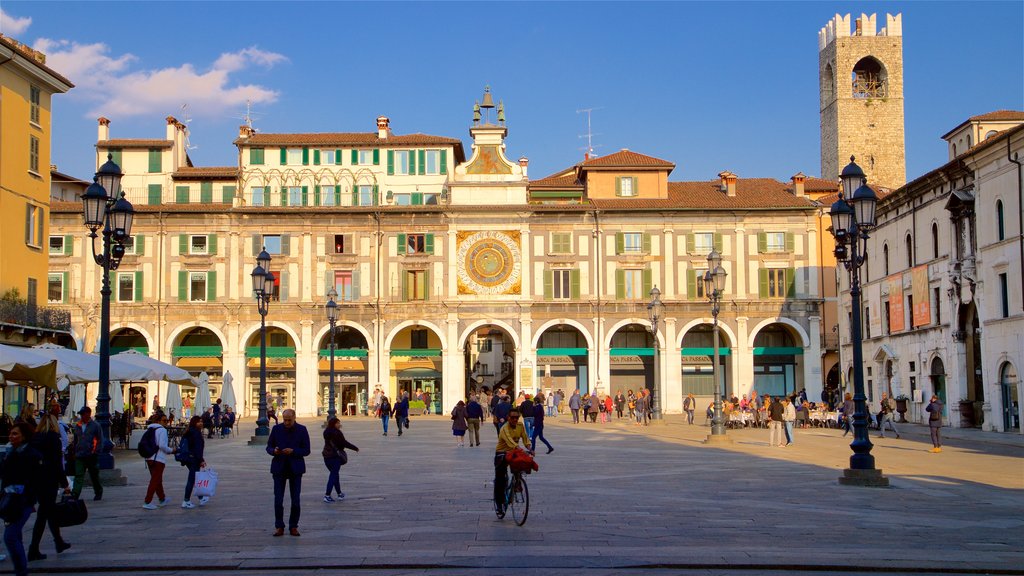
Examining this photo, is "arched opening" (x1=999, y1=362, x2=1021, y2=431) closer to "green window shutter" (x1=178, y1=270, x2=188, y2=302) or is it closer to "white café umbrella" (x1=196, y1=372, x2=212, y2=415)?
"white café umbrella" (x1=196, y1=372, x2=212, y2=415)

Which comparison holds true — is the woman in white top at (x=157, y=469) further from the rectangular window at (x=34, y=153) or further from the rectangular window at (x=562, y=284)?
the rectangular window at (x=562, y=284)

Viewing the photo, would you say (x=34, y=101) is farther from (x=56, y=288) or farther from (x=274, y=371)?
(x=274, y=371)

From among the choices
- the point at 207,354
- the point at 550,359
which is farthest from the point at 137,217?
the point at 550,359

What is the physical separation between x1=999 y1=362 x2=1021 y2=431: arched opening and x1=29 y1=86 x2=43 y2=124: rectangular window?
38602 mm

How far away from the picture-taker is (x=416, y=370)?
6244 cm

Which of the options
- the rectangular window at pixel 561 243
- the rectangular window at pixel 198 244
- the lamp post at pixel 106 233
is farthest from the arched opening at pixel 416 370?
the lamp post at pixel 106 233

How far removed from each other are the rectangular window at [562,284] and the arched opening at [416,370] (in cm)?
782

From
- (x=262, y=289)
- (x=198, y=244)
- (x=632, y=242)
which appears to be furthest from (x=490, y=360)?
(x=262, y=289)

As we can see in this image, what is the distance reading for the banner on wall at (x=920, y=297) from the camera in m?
46.6

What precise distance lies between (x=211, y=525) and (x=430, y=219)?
4816cm

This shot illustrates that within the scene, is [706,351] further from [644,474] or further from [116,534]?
[116,534]

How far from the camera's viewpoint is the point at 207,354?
204ft

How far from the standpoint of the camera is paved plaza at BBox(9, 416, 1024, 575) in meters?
11.3

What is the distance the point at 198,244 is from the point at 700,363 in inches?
1225
